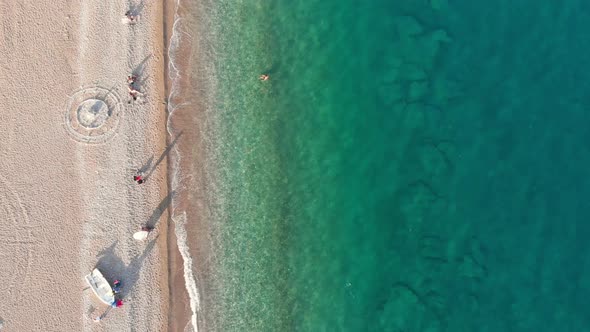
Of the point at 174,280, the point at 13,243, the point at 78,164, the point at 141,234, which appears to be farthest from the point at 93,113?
the point at 174,280

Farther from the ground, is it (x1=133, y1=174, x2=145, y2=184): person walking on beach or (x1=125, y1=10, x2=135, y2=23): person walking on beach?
(x1=125, y1=10, x2=135, y2=23): person walking on beach

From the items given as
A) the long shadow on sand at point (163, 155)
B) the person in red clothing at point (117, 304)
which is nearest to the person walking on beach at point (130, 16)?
the long shadow on sand at point (163, 155)

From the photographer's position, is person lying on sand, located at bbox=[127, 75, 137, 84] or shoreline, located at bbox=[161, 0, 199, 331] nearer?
shoreline, located at bbox=[161, 0, 199, 331]

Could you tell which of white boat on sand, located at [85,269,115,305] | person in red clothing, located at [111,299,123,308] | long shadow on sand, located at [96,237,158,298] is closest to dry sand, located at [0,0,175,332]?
long shadow on sand, located at [96,237,158,298]

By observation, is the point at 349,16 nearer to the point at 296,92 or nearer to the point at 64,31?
the point at 296,92

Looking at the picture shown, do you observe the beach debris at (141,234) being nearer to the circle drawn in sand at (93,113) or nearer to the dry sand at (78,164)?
the dry sand at (78,164)

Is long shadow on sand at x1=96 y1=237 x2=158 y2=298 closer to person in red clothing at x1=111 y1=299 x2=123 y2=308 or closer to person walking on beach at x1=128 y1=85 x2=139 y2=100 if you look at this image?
person in red clothing at x1=111 y1=299 x2=123 y2=308
